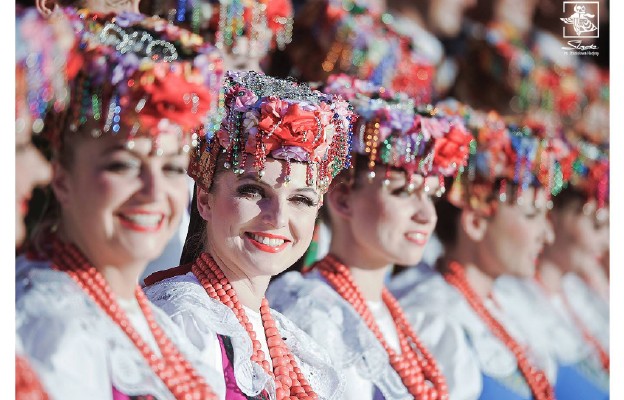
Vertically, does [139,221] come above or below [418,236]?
above

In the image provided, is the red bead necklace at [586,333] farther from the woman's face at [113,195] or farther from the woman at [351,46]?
the woman's face at [113,195]

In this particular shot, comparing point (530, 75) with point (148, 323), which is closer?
point (148, 323)

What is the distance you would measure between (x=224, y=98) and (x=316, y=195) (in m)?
0.37

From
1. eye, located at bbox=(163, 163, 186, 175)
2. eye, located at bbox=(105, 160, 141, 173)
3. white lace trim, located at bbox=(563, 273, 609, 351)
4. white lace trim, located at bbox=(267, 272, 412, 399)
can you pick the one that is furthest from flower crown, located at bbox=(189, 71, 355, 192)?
white lace trim, located at bbox=(563, 273, 609, 351)

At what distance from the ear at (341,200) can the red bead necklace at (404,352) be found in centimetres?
14

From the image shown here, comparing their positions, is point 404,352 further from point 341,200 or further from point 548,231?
point 548,231

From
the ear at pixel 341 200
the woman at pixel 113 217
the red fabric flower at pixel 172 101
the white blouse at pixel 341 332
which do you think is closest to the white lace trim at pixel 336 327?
the white blouse at pixel 341 332

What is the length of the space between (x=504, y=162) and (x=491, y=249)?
369 millimetres

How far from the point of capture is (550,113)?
14.1ft

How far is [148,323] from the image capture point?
2436 mm

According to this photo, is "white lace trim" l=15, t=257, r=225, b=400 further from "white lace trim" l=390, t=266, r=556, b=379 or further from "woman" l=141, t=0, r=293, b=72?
"white lace trim" l=390, t=266, r=556, b=379

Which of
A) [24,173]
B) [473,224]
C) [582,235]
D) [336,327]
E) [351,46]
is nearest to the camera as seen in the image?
[24,173]

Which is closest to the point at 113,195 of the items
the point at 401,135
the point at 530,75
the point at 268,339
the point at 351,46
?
the point at 268,339

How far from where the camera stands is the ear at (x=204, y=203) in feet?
8.80
